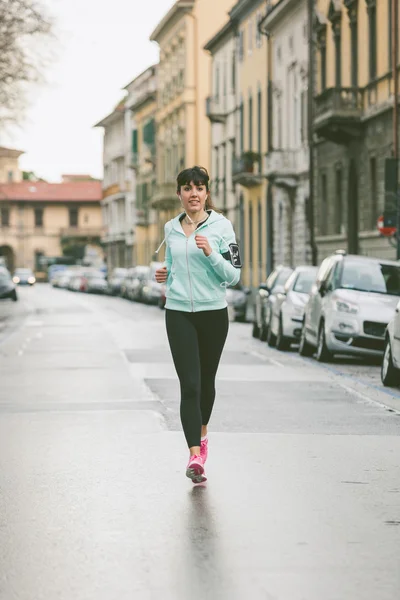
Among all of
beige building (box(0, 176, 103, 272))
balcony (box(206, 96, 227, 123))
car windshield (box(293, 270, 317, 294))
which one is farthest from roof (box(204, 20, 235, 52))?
beige building (box(0, 176, 103, 272))

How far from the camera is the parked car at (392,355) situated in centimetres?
1627

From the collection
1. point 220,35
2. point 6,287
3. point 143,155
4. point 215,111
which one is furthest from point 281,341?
point 143,155

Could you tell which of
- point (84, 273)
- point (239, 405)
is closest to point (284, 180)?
point (239, 405)

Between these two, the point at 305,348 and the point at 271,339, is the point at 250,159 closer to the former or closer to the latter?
the point at 271,339

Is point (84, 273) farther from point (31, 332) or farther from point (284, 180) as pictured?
point (31, 332)

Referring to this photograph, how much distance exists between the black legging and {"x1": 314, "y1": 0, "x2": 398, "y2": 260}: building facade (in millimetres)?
26597

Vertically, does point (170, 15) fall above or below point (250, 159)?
above

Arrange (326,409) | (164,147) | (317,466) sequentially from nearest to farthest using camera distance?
1. (317,466)
2. (326,409)
3. (164,147)

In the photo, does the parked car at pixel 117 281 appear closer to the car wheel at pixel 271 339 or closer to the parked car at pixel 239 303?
the parked car at pixel 239 303

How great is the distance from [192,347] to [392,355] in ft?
25.7

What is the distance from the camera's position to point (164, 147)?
88688 mm

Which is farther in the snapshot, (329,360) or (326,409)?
(329,360)

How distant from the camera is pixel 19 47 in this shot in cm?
3922

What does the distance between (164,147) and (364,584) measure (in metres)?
83.3
